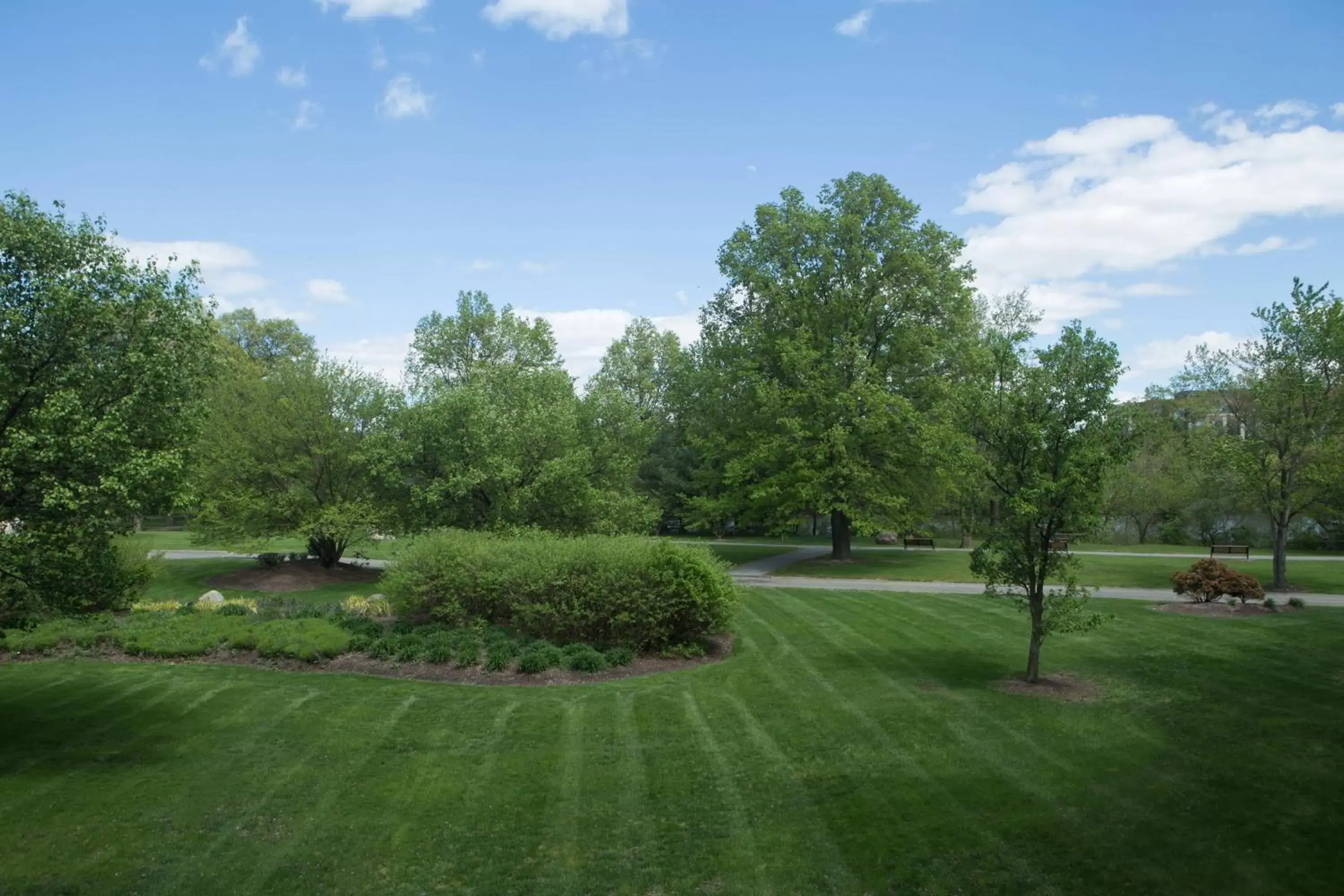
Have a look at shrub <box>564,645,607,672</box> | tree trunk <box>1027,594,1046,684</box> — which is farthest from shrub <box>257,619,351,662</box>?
tree trunk <box>1027,594,1046,684</box>

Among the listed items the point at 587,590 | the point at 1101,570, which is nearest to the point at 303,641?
the point at 587,590

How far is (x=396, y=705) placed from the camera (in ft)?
37.3

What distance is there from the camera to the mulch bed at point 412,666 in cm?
1291

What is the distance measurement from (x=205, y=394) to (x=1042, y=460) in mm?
11413

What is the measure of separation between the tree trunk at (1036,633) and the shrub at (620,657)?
6084 mm

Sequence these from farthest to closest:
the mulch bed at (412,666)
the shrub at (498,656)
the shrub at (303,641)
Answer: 1. the shrub at (303,641)
2. the shrub at (498,656)
3. the mulch bed at (412,666)

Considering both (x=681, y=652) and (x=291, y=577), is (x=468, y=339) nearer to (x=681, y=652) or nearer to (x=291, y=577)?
(x=291, y=577)

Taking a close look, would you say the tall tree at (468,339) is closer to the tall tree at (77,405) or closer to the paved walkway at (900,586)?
the paved walkway at (900,586)

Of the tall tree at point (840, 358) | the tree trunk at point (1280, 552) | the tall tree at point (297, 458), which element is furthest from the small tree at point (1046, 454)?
the tall tree at point (297, 458)

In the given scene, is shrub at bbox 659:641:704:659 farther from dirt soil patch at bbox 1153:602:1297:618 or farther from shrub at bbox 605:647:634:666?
dirt soil patch at bbox 1153:602:1297:618

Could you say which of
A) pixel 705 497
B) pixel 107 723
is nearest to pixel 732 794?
pixel 107 723

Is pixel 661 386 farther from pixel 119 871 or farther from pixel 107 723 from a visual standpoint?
pixel 119 871

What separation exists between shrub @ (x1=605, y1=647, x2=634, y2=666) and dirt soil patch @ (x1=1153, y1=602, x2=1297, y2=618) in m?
12.3

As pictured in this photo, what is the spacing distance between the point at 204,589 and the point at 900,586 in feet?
65.3
